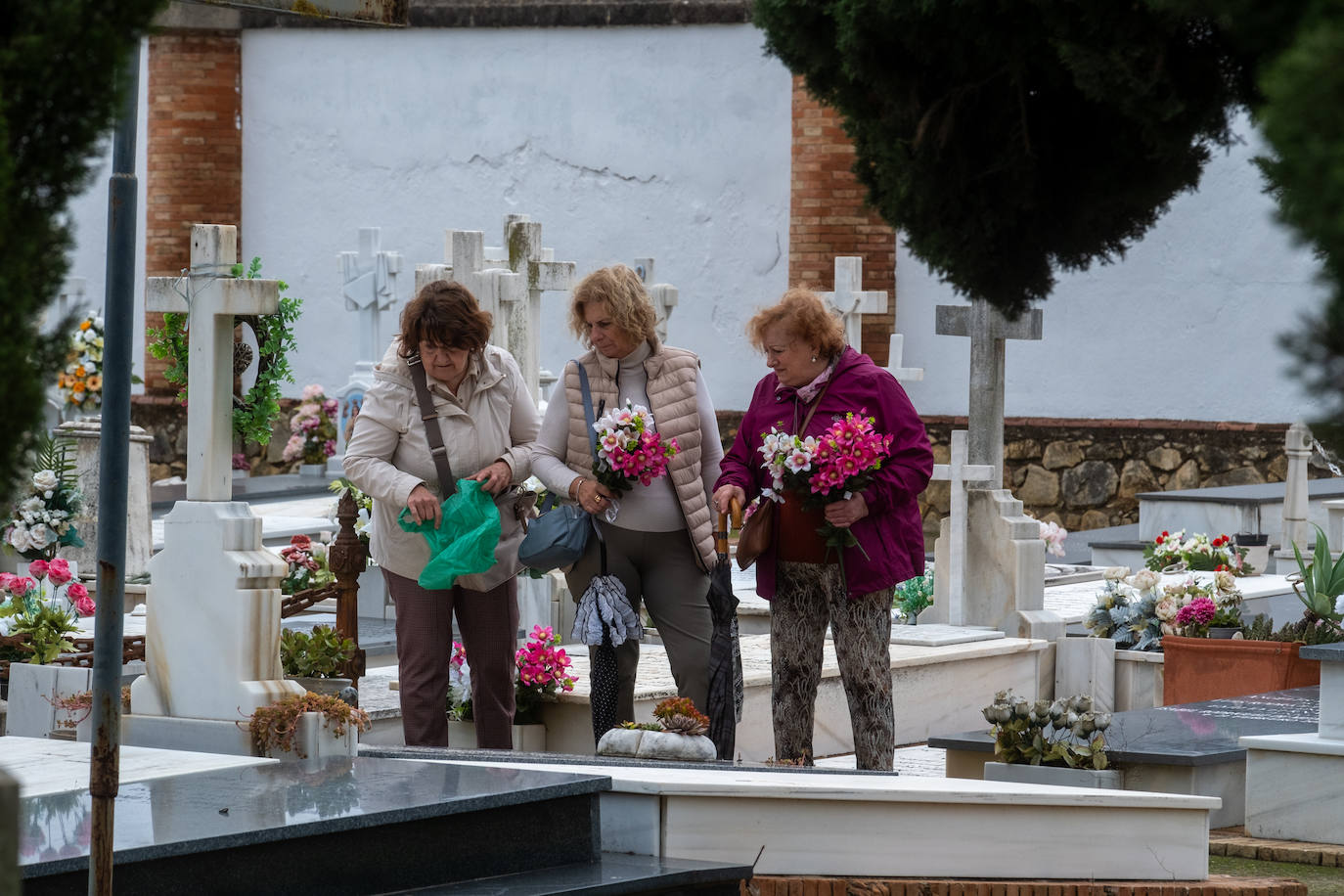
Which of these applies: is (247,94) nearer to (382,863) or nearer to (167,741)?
(167,741)

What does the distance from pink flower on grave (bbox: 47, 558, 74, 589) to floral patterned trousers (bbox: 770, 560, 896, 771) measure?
9.20 ft

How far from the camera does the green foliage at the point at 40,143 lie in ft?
5.48

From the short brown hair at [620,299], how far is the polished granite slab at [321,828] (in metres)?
1.40

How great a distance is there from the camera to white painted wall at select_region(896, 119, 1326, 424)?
14.0 metres

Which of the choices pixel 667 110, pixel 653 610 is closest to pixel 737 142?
pixel 667 110

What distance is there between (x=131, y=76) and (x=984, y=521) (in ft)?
24.2

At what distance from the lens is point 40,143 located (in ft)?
5.64

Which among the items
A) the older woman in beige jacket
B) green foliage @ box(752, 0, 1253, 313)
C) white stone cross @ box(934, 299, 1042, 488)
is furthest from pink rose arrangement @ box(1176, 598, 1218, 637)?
green foliage @ box(752, 0, 1253, 313)

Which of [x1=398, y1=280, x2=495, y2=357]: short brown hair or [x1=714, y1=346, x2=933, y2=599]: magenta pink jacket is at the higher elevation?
[x1=398, y1=280, x2=495, y2=357]: short brown hair

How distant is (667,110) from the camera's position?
1562 centimetres

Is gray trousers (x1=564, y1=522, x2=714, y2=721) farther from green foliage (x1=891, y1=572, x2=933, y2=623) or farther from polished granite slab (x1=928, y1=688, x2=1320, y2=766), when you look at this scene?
green foliage (x1=891, y1=572, x2=933, y2=623)

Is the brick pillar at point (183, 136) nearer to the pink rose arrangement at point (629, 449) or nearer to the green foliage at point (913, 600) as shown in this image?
the green foliage at point (913, 600)

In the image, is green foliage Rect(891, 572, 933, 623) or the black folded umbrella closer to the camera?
the black folded umbrella

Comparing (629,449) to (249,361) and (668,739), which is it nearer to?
(668,739)
